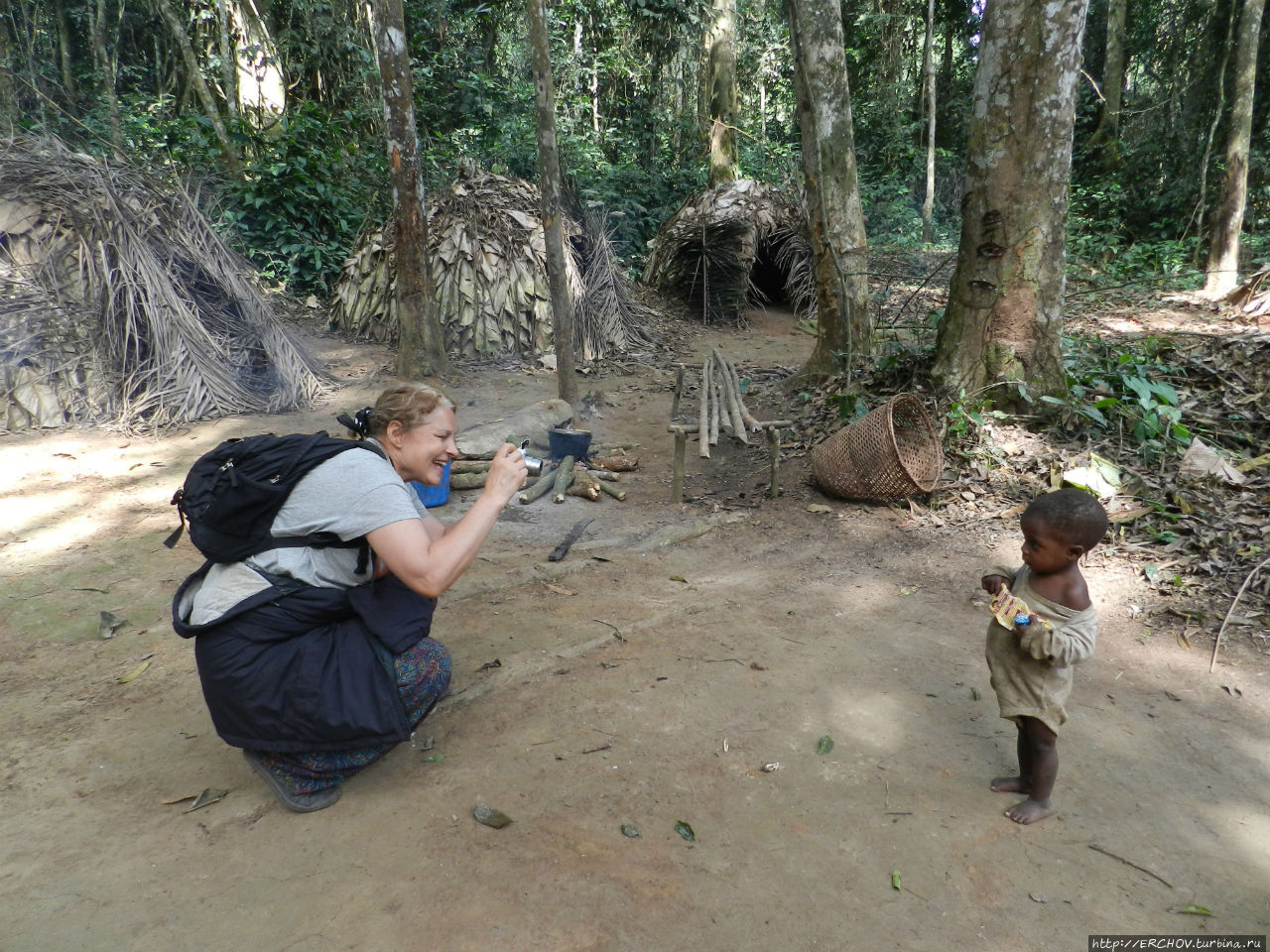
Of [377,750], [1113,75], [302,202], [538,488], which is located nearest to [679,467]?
[538,488]

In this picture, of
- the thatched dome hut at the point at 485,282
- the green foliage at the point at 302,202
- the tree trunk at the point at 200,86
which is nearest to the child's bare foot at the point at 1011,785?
the thatched dome hut at the point at 485,282

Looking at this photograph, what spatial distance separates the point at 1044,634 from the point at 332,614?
1.88 meters

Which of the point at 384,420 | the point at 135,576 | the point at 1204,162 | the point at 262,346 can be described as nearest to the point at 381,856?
the point at 384,420

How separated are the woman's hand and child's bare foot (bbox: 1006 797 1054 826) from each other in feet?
5.36

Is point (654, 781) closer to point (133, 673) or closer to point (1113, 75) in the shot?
point (133, 673)

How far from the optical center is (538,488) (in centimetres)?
502

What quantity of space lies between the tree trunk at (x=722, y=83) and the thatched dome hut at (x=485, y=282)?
4.51 metres

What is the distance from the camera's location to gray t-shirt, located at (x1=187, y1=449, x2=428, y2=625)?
76.8 inches

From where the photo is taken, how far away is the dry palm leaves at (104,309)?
562 cm

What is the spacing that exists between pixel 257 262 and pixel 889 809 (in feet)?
30.1

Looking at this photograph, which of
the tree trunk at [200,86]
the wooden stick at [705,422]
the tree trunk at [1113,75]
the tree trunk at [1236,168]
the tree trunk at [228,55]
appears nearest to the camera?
the wooden stick at [705,422]

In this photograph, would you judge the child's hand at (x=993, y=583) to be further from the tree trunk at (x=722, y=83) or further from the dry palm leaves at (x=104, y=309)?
the tree trunk at (x=722, y=83)

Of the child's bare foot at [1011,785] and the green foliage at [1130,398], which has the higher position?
the green foliage at [1130,398]

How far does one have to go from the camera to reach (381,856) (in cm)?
192
